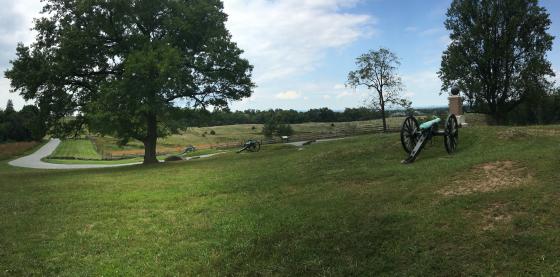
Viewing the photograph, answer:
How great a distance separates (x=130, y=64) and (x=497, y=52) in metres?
29.7

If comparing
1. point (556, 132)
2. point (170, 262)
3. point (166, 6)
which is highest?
point (166, 6)

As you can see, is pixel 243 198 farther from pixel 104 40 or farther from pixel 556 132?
pixel 104 40

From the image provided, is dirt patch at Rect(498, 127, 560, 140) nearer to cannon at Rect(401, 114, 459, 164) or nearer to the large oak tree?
cannon at Rect(401, 114, 459, 164)

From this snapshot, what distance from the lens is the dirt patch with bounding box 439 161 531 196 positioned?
9602mm

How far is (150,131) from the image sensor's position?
1187 inches

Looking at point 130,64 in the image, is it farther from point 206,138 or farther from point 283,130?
point 206,138

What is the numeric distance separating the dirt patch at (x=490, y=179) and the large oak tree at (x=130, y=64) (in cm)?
1849

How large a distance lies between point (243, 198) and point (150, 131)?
19.4 m

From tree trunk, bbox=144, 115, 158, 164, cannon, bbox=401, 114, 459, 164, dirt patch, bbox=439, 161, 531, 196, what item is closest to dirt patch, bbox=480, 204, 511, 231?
dirt patch, bbox=439, 161, 531, 196

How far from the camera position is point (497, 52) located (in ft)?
119

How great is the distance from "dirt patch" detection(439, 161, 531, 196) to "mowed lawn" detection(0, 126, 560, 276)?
0.14 feet

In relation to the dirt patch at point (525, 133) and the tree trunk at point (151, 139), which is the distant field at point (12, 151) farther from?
the dirt patch at point (525, 133)

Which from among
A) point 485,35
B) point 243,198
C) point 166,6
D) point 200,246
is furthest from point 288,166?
point 485,35

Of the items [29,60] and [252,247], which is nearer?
[252,247]
